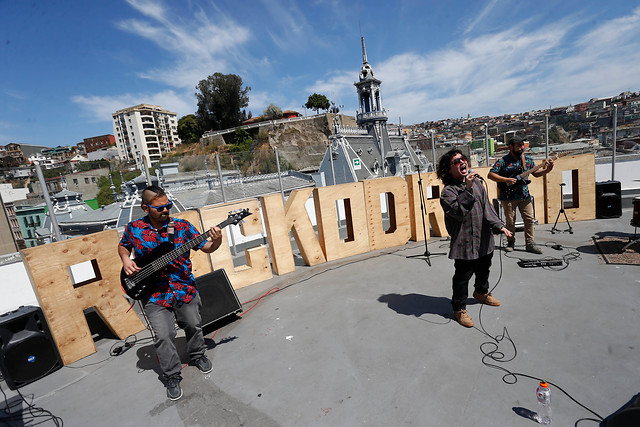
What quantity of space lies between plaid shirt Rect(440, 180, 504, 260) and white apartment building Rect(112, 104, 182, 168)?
92482mm

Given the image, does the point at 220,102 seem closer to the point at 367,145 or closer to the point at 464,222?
the point at 367,145

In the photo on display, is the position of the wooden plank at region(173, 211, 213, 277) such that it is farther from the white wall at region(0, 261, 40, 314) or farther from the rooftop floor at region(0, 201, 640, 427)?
the white wall at region(0, 261, 40, 314)

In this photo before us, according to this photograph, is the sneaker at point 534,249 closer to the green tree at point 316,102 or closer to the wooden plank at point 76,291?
the wooden plank at point 76,291

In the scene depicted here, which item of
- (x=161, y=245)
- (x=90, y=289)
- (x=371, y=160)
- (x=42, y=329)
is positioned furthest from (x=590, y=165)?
(x=371, y=160)

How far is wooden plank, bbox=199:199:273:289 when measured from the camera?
5785 millimetres

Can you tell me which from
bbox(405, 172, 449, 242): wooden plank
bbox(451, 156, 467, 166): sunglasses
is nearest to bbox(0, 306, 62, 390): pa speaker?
bbox(451, 156, 467, 166): sunglasses

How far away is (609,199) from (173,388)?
942 cm

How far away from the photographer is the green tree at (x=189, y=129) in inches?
2621

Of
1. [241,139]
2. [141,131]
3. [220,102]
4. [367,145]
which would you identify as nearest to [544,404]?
[367,145]

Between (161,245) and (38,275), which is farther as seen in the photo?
(38,275)

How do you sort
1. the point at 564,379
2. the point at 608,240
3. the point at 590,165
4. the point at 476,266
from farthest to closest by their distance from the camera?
the point at 590,165 < the point at 608,240 < the point at 476,266 < the point at 564,379

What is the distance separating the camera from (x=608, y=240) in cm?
592

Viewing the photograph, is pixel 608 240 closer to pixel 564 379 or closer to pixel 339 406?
pixel 564 379

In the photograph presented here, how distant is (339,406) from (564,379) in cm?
200
